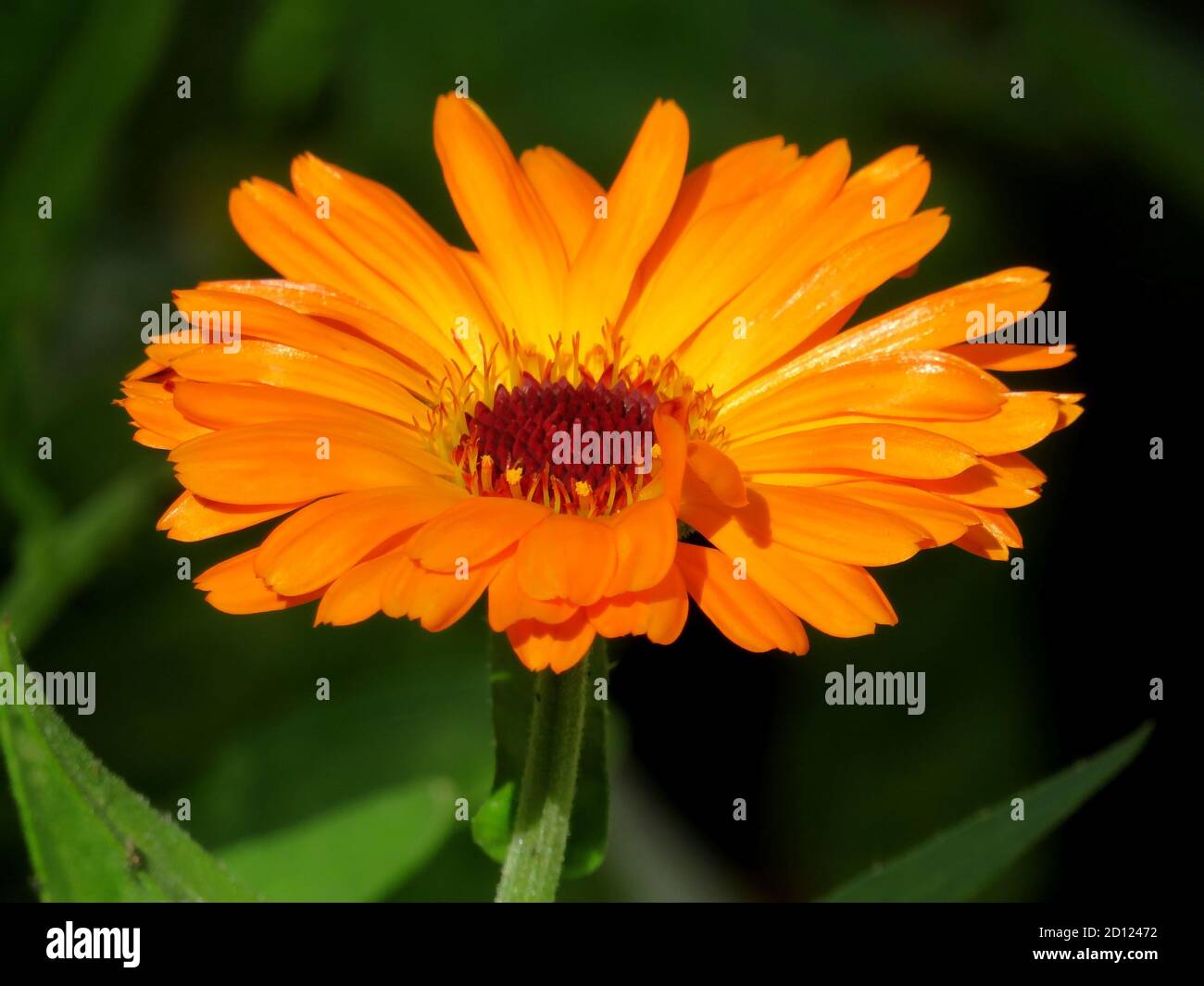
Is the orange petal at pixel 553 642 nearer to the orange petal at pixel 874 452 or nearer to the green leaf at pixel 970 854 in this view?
the orange petal at pixel 874 452

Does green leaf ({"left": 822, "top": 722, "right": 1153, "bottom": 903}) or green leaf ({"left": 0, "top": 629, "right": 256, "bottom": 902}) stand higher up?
green leaf ({"left": 0, "top": 629, "right": 256, "bottom": 902})

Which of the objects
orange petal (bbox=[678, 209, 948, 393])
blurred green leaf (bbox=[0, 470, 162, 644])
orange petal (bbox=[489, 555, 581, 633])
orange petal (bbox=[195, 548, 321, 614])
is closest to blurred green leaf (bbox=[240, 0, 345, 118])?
blurred green leaf (bbox=[0, 470, 162, 644])

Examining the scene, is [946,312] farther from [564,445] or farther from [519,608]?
[519,608]

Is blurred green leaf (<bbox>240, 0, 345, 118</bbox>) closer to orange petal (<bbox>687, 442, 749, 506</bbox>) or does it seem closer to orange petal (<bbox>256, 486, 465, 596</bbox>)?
orange petal (<bbox>256, 486, 465, 596</bbox>)

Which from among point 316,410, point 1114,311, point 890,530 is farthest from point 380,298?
point 1114,311

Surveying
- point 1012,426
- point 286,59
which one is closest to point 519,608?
point 1012,426

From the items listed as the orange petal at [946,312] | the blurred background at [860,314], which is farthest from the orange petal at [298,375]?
the blurred background at [860,314]
